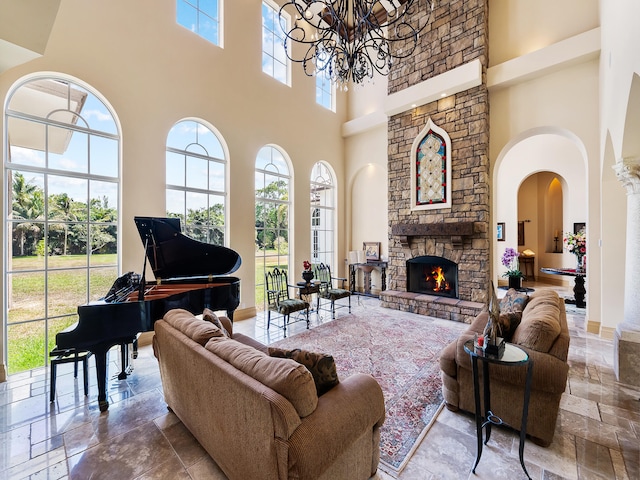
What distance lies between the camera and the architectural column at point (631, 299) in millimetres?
2893

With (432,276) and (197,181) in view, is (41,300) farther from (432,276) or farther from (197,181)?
(432,276)

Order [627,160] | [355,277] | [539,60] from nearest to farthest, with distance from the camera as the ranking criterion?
[627,160]
[539,60]
[355,277]

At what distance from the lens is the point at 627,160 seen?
2.95m

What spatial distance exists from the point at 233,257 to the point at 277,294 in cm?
128

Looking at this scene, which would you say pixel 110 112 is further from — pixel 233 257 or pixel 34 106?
pixel 233 257

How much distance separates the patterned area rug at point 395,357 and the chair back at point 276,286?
2.61 feet

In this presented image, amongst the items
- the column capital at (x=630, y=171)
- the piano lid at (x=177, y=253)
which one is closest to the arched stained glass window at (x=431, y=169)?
the column capital at (x=630, y=171)

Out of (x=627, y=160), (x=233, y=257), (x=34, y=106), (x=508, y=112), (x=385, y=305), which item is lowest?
(x=385, y=305)

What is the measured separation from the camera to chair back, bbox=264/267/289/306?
4742 mm

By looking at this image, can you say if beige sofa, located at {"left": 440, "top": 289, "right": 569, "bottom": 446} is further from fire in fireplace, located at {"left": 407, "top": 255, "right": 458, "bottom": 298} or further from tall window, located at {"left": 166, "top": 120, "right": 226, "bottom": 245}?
tall window, located at {"left": 166, "top": 120, "right": 226, "bottom": 245}

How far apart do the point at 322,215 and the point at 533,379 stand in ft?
19.3

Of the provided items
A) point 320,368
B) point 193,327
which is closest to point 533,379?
point 320,368

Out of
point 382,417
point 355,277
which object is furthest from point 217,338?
point 355,277

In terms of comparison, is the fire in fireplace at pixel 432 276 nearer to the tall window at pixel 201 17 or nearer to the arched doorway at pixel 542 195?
the arched doorway at pixel 542 195
